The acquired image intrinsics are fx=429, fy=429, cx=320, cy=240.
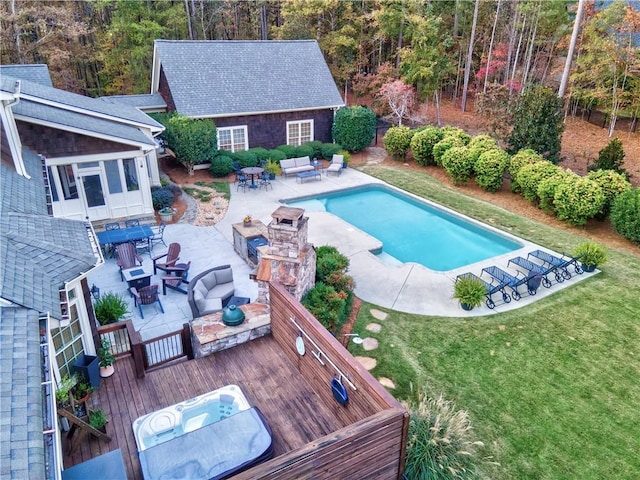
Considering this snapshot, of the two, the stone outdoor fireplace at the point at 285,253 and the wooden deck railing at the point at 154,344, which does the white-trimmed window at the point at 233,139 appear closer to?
the stone outdoor fireplace at the point at 285,253

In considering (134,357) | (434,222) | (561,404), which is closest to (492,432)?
(561,404)

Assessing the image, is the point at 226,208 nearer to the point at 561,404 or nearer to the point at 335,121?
the point at 335,121

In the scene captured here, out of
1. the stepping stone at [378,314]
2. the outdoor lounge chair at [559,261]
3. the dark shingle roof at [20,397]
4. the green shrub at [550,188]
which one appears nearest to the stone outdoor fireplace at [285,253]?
the stepping stone at [378,314]

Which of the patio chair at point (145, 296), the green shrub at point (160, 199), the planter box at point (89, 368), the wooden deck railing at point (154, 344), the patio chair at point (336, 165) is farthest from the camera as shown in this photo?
the patio chair at point (336, 165)

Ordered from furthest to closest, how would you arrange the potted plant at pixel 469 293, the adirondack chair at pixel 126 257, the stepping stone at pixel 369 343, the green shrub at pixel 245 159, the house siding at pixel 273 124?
the house siding at pixel 273 124
the green shrub at pixel 245 159
the adirondack chair at pixel 126 257
the potted plant at pixel 469 293
the stepping stone at pixel 369 343

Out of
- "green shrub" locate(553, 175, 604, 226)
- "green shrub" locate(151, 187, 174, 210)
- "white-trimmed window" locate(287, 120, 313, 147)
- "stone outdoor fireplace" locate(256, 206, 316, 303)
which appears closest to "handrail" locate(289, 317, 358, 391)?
"stone outdoor fireplace" locate(256, 206, 316, 303)

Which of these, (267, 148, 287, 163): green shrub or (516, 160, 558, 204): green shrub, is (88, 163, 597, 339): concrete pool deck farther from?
(267, 148, 287, 163): green shrub

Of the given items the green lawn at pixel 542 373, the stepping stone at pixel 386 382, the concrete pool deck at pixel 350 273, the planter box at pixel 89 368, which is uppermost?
the planter box at pixel 89 368

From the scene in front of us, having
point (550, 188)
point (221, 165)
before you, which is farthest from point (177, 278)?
point (550, 188)
